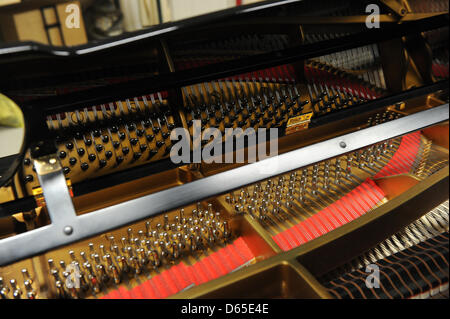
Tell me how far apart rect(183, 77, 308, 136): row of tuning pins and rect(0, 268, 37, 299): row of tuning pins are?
103 cm

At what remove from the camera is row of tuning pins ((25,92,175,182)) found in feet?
5.94

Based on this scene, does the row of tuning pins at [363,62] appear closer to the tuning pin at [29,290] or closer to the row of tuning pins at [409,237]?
the row of tuning pins at [409,237]

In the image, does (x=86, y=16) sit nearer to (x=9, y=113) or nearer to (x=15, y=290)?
(x=9, y=113)

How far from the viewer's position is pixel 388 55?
7.91 feet

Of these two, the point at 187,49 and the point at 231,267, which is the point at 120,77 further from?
the point at 231,267

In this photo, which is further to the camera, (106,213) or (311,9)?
(311,9)

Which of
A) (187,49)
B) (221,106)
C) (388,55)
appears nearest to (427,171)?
(388,55)

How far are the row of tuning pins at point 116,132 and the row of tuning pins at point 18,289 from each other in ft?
1.59

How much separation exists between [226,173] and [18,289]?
95 cm

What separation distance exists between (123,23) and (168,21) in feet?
0.56

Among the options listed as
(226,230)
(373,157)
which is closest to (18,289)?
(226,230)

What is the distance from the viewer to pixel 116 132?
190 cm

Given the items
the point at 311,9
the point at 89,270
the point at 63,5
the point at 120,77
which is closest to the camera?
the point at 63,5

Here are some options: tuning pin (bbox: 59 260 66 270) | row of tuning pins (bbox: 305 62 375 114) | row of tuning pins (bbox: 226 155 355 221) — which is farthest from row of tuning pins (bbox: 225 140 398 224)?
tuning pin (bbox: 59 260 66 270)
